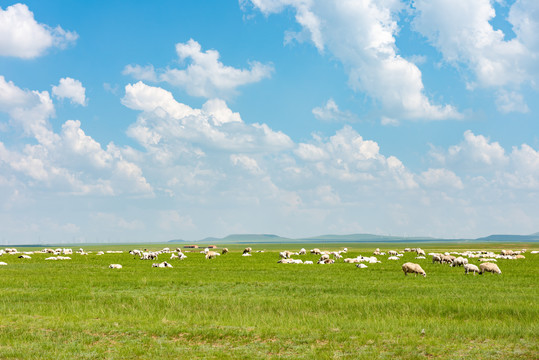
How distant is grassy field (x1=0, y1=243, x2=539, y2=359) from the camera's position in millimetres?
14570

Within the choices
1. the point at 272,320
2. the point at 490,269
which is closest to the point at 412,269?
the point at 490,269

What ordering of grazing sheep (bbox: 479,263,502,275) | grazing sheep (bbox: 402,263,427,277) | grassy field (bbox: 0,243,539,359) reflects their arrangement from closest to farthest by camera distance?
grassy field (bbox: 0,243,539,359), grazing sheep (bbox: 402,263,427,277), grazing sheep (bbox: 479,263,502,275)

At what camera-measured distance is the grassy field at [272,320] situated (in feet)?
47.8

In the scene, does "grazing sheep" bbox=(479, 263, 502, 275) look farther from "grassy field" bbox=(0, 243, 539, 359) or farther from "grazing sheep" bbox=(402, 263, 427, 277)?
"grassy field" bbox=(0, 243, 539, 359)

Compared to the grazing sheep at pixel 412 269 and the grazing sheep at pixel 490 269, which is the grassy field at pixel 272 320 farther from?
the grazing sheep at pixel 490 269

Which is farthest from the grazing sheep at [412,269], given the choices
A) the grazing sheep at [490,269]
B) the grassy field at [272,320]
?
the grazing sheep at [490,269]

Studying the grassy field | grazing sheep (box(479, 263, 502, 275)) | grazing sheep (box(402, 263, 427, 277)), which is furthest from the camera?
grazing sheep (box(479, 263, 502, 275))

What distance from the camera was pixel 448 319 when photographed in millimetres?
20266

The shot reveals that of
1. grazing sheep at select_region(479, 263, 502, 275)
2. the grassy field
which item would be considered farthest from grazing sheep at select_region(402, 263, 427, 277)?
grazing sheep at select_region(479, 263, 502, 275)

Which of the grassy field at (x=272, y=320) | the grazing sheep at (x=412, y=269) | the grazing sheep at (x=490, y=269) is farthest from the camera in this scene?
the grazing sheep at (x=490, y=269)

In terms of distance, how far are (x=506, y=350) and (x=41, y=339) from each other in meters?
15.1

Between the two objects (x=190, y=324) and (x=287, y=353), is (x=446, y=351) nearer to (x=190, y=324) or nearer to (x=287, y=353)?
(x=287, y=353)

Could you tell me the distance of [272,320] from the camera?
1956 cm

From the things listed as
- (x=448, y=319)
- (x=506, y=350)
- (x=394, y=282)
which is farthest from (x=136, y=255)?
(x=506, y=350)
